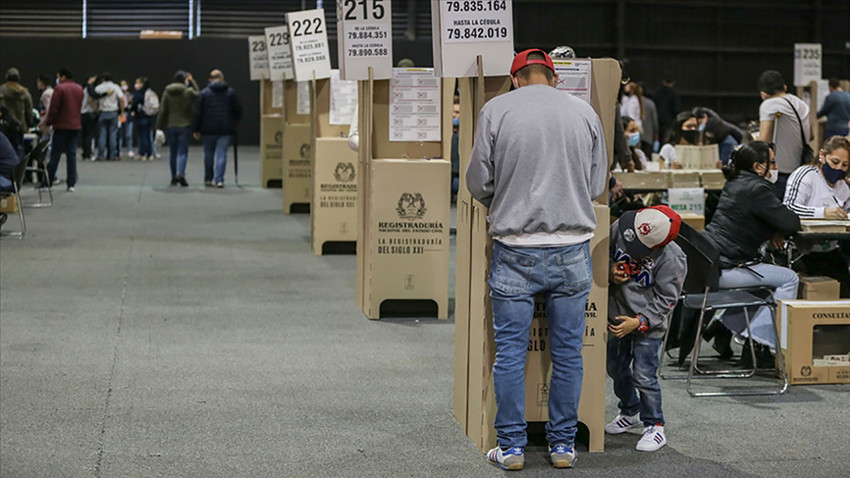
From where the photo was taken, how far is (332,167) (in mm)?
9609

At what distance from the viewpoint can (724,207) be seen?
624 centimetres

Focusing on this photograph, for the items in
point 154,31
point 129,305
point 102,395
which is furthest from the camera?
point 154,31

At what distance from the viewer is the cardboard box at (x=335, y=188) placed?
958cm

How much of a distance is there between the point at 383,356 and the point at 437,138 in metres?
1.75

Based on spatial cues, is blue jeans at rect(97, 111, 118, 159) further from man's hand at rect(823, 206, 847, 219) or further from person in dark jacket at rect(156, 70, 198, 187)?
man's hand at rect(823, 206, 847, 219)

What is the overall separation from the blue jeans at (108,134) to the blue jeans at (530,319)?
16692 mm

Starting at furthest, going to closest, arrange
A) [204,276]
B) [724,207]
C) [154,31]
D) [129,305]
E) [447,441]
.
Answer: [154,31], [204,276], [129,305], [724,207], [447,441]

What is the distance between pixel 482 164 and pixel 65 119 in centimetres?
1145

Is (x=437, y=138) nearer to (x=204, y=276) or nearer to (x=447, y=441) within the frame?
(x=204, y=276)

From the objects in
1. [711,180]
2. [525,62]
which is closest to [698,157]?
[711,180]

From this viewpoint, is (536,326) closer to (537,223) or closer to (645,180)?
(537,223)

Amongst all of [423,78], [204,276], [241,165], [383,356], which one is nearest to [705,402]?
[383,356]

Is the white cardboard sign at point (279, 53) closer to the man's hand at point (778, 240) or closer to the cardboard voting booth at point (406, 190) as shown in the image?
the cardboard voting booth at point (406, 190)

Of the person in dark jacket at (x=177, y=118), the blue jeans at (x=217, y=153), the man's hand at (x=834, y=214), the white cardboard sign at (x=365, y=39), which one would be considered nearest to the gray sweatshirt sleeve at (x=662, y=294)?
the man's hand at (x=834, y=214)
